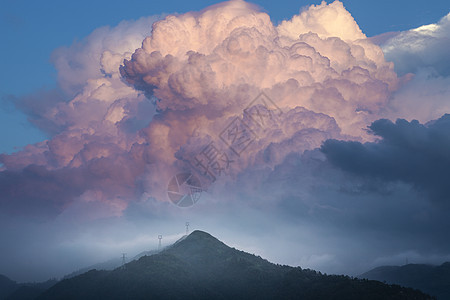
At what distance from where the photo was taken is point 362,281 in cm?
19538

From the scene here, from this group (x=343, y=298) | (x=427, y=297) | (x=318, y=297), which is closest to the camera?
(x=427, y=297)

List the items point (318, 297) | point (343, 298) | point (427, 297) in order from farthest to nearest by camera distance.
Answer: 1. point (318, 297)
2. point (343, 298)
3. point (427, 297)

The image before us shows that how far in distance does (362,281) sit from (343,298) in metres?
16.1

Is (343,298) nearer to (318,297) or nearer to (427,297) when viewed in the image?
(318,297)

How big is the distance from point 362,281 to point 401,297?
29.3 meters

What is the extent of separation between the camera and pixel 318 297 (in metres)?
197

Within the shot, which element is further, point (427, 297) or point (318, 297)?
point (318, 297)

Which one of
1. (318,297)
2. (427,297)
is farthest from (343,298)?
(427,297)

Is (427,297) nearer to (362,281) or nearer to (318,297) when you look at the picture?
(362,281)

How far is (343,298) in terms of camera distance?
184250 mm

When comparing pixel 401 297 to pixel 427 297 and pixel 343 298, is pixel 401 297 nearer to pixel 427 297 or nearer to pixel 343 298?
pixel 427 297

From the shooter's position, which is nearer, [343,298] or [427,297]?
[427,297]

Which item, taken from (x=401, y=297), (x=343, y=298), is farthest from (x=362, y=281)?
(x=401, y=297)

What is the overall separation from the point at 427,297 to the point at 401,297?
892 cm
